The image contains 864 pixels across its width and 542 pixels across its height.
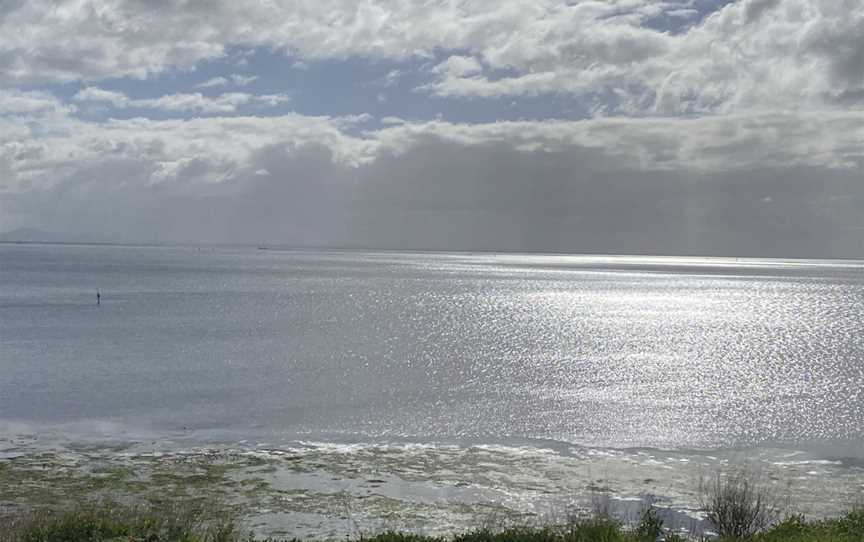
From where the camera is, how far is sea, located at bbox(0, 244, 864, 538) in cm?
2419

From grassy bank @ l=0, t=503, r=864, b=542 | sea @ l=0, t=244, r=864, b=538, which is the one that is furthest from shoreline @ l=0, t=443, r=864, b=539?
grassy bank @ l=0, t=503, r=864, b=542

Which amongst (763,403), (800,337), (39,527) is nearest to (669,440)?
(763,403)

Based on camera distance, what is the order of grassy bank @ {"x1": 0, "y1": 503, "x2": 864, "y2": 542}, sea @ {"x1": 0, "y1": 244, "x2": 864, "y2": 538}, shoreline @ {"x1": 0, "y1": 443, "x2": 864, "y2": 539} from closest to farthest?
grassy bank @ {"x1": 0, "y1": 503, "x2": 864, "y2": 542} → shoreline @ {"x1": 0, "y1": 443, "x2": 864, "y2": 539} → sea @ {"x1": 0, "y1": 244, "x2": 864, "y2": 538}

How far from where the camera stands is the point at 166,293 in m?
133

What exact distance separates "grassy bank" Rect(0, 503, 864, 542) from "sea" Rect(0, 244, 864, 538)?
326 centimetres

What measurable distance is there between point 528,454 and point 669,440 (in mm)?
7244

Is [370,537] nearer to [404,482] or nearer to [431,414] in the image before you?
[404,482]

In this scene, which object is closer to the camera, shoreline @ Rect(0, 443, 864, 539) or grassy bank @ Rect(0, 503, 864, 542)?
grassy bank @ Rect(0, 503, 864, 542)

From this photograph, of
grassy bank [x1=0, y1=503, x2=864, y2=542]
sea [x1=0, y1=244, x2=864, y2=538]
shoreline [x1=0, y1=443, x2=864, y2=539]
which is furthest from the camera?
sea [x1=0, y1=244, x2=864, y2=538]

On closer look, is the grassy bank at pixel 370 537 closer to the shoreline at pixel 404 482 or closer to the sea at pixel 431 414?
the shoreline at pixel 404 482

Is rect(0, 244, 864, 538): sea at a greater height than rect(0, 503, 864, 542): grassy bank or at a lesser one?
lesser

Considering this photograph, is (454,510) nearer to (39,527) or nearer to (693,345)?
(39,527)

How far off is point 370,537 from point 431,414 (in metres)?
21.2

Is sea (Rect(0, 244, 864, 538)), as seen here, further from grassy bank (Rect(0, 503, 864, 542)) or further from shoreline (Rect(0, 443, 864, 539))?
grassy bank (Rect(0, 503, 864, 542))
